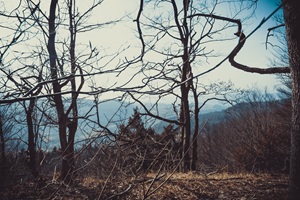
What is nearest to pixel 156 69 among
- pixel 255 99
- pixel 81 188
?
pixel 81 188

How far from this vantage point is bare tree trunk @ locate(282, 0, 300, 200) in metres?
2.91

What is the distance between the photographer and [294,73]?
305 centimetres

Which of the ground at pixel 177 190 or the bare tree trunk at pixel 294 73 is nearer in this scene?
the bare tree trunk at pixel 294 73

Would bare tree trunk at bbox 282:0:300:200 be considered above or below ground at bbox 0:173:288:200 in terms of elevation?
above

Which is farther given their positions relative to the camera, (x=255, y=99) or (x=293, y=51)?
(x=255, y=99)

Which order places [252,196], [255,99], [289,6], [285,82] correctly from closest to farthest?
[289,6] → [252,196] → [285,82] → [255,99]

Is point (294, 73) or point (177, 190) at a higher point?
point (294, 73)

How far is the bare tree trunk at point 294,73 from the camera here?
114 inches

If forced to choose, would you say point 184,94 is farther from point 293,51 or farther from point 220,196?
point 293,51

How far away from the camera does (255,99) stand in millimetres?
23344

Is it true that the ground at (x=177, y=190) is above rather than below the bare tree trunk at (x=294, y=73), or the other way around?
below

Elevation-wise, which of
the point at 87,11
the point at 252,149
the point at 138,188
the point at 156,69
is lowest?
the point at 252,149

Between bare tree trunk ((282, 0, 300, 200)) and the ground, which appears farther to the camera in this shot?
the ground

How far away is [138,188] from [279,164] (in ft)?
41.5
